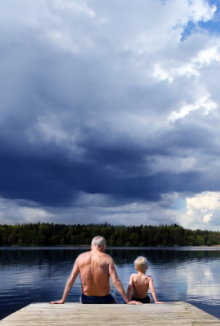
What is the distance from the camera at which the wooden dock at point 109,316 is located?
675 cm

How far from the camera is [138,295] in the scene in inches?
392

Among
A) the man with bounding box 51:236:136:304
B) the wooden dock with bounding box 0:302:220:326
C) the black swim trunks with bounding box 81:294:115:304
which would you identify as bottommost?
the wooden dock with bounding box 0:302:220:326

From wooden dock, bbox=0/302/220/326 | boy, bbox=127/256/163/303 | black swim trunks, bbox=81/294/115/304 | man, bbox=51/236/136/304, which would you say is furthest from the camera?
boy, bbox=127/256/163/303

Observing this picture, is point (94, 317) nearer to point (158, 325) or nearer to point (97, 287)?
point (158, 325)

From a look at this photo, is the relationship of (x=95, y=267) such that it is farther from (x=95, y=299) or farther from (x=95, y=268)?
(x=95, y=299)

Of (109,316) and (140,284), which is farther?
(140,284)

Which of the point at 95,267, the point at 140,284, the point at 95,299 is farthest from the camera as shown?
the point at 140,284

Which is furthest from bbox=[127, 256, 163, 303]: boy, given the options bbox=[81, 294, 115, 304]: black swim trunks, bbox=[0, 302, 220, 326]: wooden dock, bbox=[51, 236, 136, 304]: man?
bbox=[0, 302, 220, 326]: wooden dock

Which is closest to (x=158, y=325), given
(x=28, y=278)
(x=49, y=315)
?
(x=49, y=315)

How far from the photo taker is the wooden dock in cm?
675

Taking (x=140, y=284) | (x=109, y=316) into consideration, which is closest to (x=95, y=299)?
(x=140, y=284)

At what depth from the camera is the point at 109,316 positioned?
23.4ft

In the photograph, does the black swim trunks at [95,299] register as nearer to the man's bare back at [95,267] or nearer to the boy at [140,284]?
the man's bare back at [95,267]

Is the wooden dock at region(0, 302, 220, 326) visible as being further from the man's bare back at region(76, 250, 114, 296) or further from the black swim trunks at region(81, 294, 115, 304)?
the black swim trunks at region(81, 294, 115, 304)
